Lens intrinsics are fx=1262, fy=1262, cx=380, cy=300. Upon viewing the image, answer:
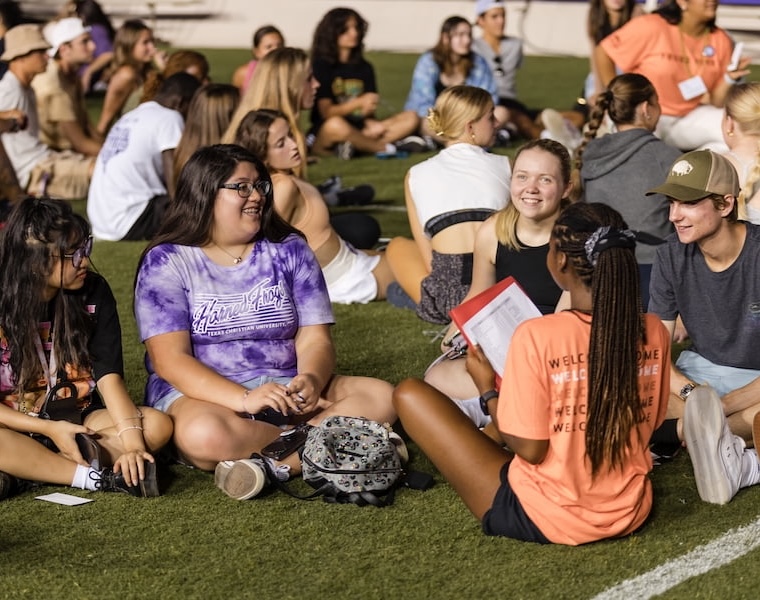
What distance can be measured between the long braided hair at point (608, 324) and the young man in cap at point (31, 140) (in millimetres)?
6927

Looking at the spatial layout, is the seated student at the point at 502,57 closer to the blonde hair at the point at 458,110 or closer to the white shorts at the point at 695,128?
the white shorts at the point at 695,128

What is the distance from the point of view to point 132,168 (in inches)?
349

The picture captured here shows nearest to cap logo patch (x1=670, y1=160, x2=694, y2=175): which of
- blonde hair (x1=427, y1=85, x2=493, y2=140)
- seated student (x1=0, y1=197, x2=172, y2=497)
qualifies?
blonde hair (x1=427, y1=85, x2=493, y2=140)

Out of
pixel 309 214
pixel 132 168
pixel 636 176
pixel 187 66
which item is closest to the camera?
pixel 636 176

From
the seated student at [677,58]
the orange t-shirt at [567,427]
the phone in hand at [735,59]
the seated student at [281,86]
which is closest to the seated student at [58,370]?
the orange t-shirt at [567,427]

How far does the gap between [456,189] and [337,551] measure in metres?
2.78

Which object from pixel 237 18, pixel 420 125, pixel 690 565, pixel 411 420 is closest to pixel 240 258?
pixel 411 420

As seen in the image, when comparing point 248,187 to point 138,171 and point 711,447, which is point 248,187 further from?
point 138,171

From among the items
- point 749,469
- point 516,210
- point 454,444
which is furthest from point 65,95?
point 749,469

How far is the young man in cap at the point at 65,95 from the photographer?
11188 mm

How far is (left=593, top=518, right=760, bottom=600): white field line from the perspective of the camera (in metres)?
3.82

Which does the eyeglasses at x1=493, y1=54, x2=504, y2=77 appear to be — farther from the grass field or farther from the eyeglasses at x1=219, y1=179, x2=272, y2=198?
the grass field

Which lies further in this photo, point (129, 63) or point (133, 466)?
point (129, 63)

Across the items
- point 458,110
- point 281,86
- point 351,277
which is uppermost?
point 458,110
